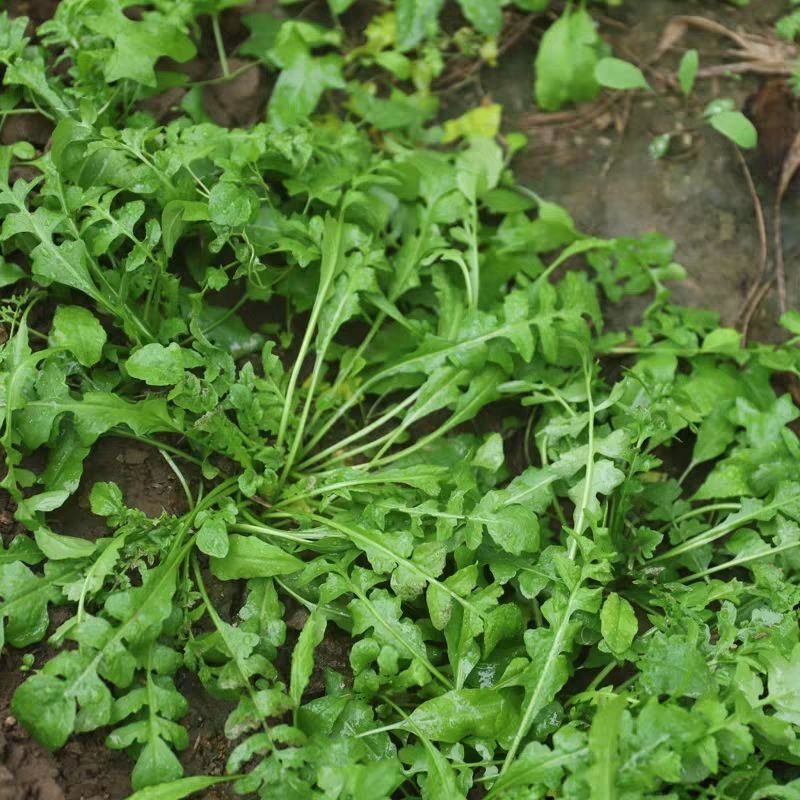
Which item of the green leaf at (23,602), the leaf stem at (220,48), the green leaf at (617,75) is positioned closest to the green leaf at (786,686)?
the green leaf at (23,602)

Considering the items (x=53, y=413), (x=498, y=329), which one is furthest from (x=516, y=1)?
(x=53, y=413)

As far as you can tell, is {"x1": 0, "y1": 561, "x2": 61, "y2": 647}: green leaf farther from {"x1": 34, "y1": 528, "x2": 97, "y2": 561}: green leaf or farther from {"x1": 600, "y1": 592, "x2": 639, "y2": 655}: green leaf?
{"x1": 600, "y1": 592, "x2": 639, "y2": 655}: green leaf

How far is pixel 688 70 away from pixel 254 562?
1.99 m

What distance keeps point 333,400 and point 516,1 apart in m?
1.49

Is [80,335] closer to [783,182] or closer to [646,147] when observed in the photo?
[646,147]

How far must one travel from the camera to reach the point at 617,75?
261 centimetres

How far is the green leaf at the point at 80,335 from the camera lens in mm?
1856

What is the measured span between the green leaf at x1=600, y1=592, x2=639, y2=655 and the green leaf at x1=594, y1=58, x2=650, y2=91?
5.26 feet

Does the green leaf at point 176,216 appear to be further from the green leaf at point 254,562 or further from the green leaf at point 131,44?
the green leaf at point 254,562

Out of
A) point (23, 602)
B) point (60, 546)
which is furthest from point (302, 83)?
point (23, 602)


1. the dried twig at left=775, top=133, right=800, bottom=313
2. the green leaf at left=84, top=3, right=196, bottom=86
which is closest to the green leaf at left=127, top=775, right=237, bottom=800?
the green leaf at left=84, top=3, right=196, bottom=86

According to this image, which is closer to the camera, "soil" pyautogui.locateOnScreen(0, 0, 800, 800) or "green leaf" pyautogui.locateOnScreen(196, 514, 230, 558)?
"green leaf" pyautogui.locateOnScreen(196, 514, 230, 558)

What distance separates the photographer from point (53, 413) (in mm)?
1794

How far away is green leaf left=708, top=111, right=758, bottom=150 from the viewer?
101 inches
